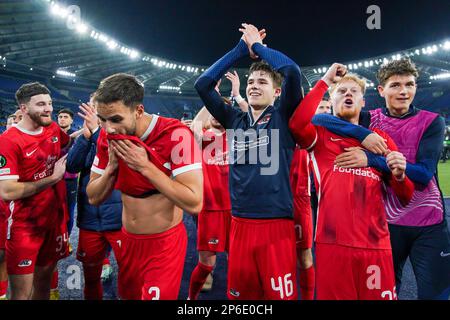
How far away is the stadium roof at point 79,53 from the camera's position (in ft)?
46.4

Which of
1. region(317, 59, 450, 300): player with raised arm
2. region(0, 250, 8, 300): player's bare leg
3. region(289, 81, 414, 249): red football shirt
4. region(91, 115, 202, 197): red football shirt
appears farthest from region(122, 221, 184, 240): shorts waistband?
region(0, 250, 8, 300): player's bare leg

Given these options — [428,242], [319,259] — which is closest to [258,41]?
[319,259]

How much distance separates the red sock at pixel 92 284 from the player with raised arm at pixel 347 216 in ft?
6.48

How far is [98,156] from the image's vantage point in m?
1.94

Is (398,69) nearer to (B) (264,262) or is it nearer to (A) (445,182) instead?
(B) (264,262)

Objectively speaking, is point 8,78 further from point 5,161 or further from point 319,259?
point 319,259

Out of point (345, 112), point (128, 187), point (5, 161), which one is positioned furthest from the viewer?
point (5, 161)

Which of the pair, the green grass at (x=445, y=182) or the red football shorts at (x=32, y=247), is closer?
the red football shorts at (x=32, y=247)

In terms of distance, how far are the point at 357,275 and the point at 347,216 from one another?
355 millimetres

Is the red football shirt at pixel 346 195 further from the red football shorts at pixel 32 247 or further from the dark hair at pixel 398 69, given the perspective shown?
the red football shorts at pixel 32 247

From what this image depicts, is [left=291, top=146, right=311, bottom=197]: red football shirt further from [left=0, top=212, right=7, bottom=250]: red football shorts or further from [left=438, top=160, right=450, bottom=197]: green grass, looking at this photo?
[left=438, top=160, right=450, bottom=197]: green grass

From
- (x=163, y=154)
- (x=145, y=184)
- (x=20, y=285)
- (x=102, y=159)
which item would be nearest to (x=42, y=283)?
(x=20, y=285)

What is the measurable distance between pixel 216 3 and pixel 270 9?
2.65 m

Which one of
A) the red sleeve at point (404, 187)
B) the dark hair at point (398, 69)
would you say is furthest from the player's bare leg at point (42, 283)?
the dark hair at point (398, 69)
